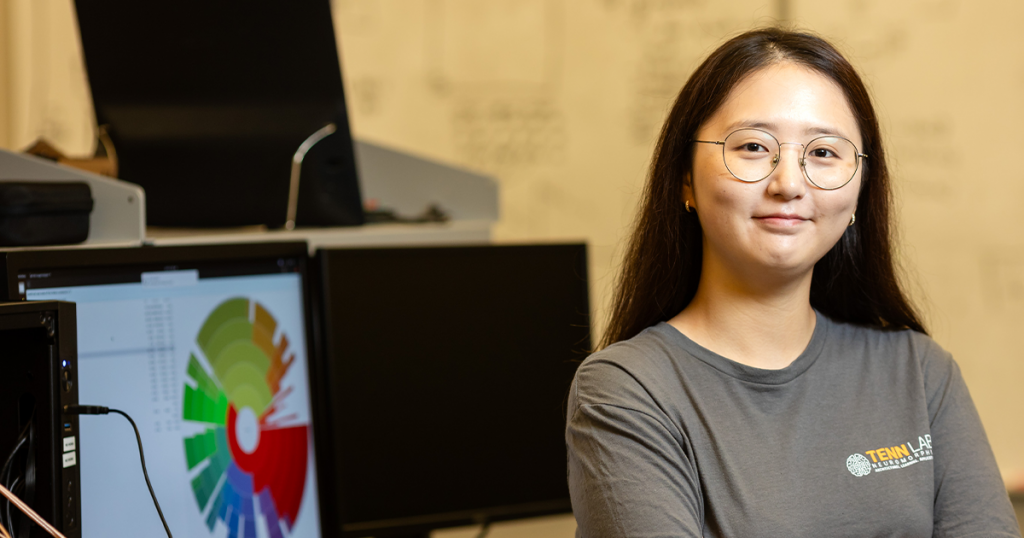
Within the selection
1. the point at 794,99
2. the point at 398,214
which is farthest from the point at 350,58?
the point at 794,99

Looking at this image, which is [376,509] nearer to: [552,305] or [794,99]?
[552,305]

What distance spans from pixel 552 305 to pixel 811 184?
19.8 inches

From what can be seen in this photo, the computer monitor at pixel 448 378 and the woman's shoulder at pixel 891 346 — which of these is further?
the computer monitor at pixel 448 378

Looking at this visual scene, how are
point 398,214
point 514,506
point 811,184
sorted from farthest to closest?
point 398,214 → point 514,506 → point 811,184

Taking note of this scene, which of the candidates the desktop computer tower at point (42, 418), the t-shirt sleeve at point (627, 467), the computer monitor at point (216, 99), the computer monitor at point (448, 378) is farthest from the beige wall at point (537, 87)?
the desktop computer tower at point (42, 418)

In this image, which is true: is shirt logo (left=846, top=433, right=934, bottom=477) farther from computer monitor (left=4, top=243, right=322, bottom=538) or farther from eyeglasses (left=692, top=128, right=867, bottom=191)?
computer monitor (left=4, top=243, right=322, bottom=538)

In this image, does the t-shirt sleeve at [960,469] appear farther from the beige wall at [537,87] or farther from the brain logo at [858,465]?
the beige wall at [537,87]

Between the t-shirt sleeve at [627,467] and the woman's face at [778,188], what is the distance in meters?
0.21

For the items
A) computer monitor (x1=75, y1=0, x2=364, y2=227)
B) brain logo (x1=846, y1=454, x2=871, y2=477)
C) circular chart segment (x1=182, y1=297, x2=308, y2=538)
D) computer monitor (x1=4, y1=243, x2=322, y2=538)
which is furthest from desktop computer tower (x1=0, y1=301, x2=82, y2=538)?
brain logo (x1=846, y1=454, x2=871, y2=477)

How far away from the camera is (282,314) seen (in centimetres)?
112

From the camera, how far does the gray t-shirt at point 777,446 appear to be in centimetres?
88

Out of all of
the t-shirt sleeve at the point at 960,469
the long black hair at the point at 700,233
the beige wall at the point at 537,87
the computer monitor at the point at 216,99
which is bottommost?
the t-shirt sleeve at the point at 960,469

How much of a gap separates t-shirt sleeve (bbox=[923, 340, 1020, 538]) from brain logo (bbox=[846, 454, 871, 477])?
4.5 inches

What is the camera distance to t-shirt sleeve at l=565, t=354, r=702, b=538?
33.1 inches
